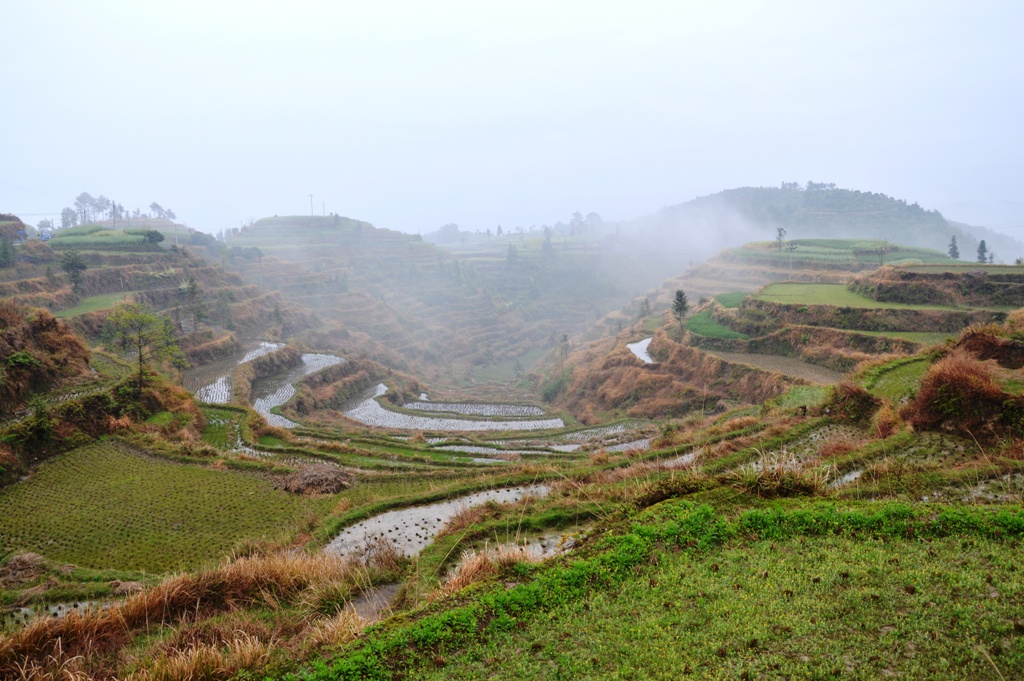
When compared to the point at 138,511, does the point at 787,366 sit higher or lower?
higher

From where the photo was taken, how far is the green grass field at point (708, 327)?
126 feet

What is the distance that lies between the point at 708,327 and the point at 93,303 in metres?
54.2

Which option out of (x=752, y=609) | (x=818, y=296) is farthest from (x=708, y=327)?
(x=752, y=609)

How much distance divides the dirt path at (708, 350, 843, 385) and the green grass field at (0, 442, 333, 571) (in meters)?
25.2

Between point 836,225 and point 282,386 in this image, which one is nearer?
point 282,386

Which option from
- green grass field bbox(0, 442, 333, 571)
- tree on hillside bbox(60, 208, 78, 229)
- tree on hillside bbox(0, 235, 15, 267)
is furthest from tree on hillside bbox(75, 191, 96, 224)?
green grass field bbox(0, 442, 333, 571)

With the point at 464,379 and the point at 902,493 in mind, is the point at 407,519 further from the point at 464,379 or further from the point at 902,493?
the point at 464,379

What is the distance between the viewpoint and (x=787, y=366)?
30984 mm

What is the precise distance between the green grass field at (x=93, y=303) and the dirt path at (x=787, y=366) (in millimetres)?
50679

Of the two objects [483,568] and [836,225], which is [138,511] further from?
[836,225]

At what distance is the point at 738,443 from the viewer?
16.1m

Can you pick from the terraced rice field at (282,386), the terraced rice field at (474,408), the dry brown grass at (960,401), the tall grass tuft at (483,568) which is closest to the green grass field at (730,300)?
the terraced rice field at (474,408)

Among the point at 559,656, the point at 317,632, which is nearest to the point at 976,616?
the point at 559,656

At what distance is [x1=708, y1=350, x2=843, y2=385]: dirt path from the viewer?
1086 inches
